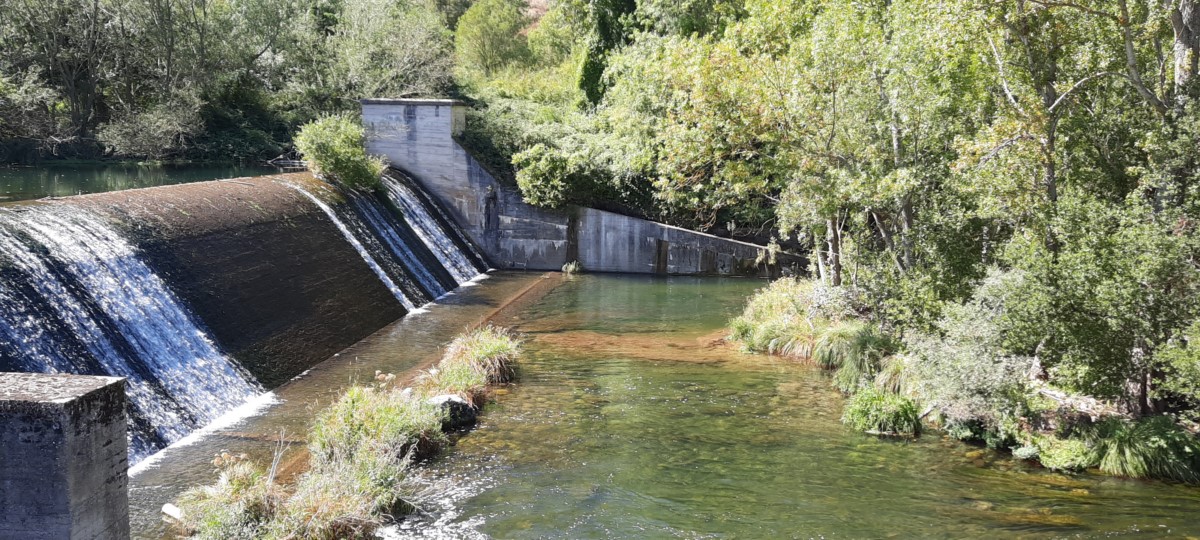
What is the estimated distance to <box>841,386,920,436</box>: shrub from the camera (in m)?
11.1

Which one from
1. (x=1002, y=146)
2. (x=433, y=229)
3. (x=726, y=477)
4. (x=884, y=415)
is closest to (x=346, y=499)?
(x=726, y=477)

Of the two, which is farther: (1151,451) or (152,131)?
(152,131)

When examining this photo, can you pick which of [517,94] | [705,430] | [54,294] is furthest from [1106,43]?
[517,94]

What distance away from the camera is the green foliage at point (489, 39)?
41.5 meters

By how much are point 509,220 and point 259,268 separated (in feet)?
33.7

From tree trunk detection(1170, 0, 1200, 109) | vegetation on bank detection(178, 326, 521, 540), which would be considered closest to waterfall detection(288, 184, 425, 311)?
vegetation on bank detection(178, 326, 521, 540)

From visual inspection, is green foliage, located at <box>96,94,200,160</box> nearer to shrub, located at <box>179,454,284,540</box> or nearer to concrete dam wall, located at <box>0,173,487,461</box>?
concrete dam wall, located at <box>0,173,487,461</box>

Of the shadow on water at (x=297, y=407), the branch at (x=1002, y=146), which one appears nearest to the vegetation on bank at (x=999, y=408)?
the branch at (x=1002, y=146)

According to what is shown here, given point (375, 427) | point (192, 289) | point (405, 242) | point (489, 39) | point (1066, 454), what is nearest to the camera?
point (375, 427)

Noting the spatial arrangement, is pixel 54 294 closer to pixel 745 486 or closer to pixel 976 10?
pixel 745 486

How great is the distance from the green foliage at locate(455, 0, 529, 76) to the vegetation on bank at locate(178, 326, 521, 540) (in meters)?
32.6

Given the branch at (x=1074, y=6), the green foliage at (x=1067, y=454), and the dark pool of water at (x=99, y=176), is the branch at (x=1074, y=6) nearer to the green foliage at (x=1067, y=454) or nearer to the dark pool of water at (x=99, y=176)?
the green foliage at (x=1067, y=454)

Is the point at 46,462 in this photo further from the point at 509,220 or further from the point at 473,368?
the point at 509,220

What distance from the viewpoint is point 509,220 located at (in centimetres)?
2480
